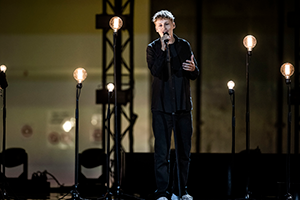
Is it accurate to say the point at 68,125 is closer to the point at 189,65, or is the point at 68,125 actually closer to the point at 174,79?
the point at 174,79

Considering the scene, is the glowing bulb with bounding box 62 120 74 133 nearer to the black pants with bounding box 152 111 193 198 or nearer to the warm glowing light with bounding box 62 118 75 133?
the warm glowing light with bounding box 62 118 75 133

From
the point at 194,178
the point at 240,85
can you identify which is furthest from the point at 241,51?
the point at 194,178

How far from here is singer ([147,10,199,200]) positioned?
2.92m

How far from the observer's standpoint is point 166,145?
2.95 meters

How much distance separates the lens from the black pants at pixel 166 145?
2.93 metres

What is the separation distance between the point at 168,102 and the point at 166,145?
341mm

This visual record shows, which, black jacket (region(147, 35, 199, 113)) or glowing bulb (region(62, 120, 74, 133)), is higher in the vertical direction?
black jacket (region(147, 35, 199, 113))

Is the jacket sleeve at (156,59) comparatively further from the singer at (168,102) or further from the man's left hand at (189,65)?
the man's left hand at (189,65)

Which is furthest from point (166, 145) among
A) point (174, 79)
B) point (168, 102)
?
point (174, 79)

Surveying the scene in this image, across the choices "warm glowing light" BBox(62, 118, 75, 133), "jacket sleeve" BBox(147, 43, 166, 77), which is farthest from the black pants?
"warm glowing light" BBox(62, 118, 75, 133)

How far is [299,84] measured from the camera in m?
6.09

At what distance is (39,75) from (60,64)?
15.8 inches

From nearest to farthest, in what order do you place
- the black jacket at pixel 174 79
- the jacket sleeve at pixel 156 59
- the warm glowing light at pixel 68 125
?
the jacket sleeve at pixel 156 59 → the black jacket at pixel 174 79 → the warm glowing light at pixel 68 125

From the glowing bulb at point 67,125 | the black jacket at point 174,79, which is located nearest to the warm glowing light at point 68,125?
the glowing bulb at point 67,125
